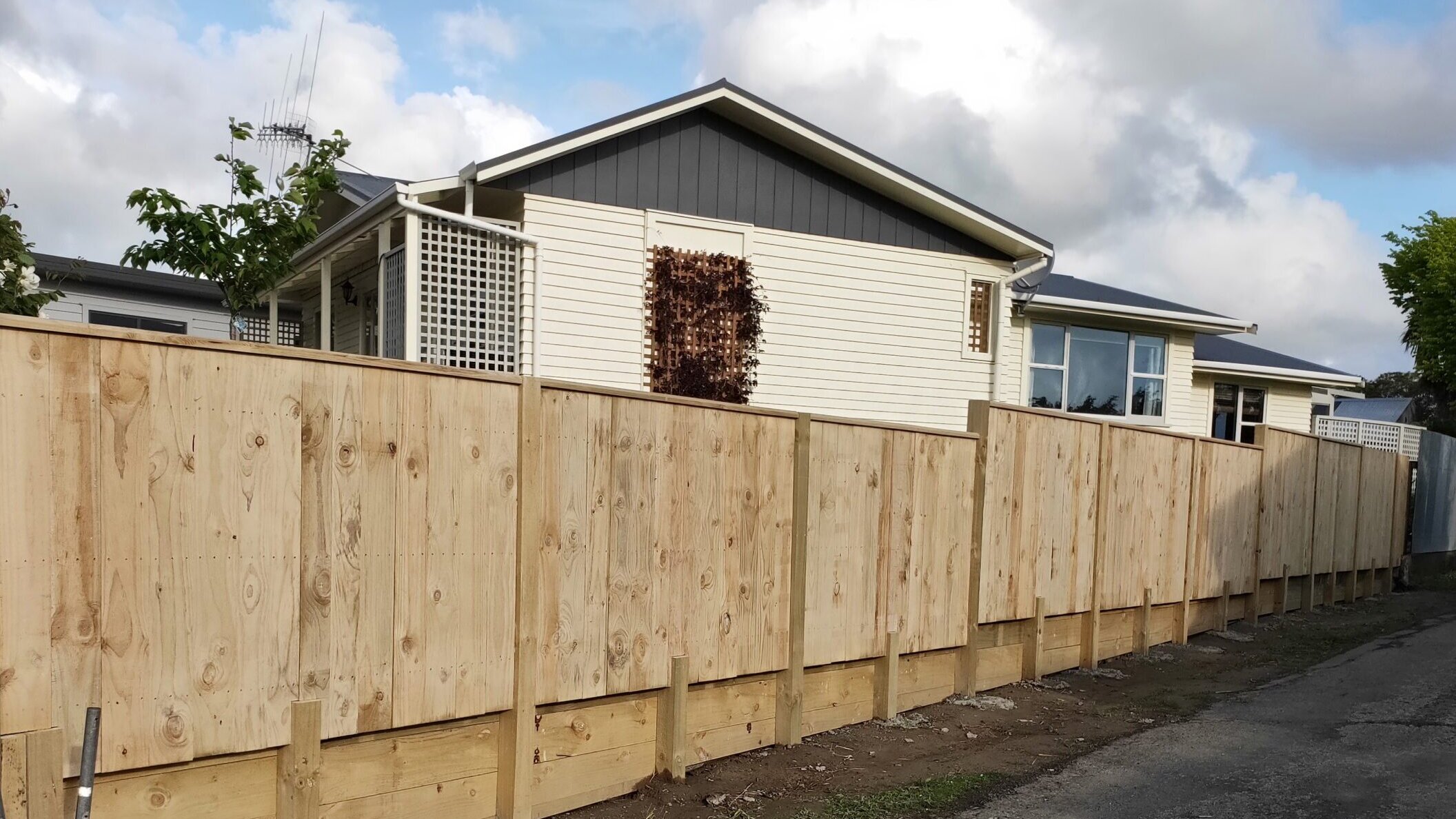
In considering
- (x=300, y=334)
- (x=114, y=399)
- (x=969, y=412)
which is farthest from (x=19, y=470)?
(x=300, y=334)

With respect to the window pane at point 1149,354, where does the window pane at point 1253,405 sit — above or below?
below

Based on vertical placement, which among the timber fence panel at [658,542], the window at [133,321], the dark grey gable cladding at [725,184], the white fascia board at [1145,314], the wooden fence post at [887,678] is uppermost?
the dark grey gable cladding at [725,184]

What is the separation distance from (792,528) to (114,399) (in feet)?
12.3

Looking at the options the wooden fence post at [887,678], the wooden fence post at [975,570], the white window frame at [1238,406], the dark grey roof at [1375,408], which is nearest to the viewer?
the wooden fence post at [887,678]

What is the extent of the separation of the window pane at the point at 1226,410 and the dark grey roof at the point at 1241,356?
2.23ft

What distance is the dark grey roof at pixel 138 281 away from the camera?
19984 mm

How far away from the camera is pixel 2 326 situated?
10.6 feet

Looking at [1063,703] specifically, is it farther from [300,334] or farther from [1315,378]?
[1315,378]

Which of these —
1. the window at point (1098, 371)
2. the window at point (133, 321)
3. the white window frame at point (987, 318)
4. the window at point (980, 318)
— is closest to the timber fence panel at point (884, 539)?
the white window frame at point (987, 318)

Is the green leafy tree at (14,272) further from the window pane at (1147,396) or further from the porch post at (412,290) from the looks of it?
the window pane at (1147,396)

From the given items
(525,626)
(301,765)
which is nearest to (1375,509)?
(525,626)

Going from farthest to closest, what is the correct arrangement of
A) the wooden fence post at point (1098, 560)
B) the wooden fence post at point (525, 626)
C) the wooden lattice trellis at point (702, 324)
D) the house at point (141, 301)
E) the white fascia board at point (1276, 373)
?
the white fascia board at point (1276, 373) < the house at point (141, 301) < the wooden lattice trellis at point (702, 324) < the wooden fence post at point (1098, 560) < the wooden fence post at point (525, 626)

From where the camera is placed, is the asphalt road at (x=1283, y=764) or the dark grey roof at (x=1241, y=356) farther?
the dark grey roof at (x=1241, y=356)

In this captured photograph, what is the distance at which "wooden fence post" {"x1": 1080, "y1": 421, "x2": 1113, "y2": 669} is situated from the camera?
9.03 metres
